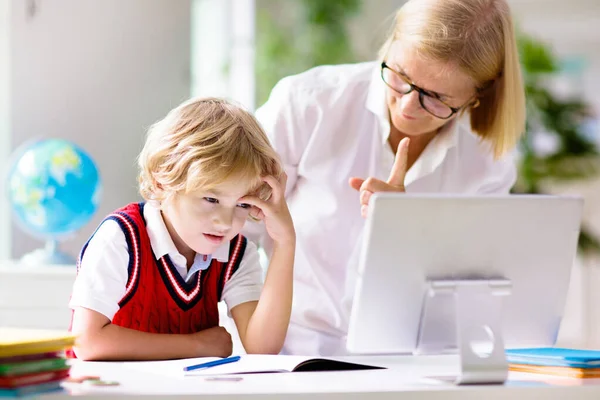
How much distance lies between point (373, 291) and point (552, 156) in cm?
486

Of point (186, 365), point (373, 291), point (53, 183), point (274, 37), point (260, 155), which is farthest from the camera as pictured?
point (274, 37)

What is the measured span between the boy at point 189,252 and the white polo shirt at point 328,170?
0.57 ft

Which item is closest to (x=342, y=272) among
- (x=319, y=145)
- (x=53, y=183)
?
(x=319, y=145)

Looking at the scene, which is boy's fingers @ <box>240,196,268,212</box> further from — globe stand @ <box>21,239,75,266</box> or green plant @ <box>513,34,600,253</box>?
green plant @ <box>513,34,600,253</box>

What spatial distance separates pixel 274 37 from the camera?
4.75 m

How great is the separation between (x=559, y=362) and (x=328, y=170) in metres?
0.78

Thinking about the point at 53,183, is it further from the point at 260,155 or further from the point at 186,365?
the point at 186,365

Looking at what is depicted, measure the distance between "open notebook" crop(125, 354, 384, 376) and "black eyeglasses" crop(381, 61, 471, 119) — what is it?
0.64 m

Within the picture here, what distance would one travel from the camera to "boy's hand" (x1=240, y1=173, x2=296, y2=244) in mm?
1632

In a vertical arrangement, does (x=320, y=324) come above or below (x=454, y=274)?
below

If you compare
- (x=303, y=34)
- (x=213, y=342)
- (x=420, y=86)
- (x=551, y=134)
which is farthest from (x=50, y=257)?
(x=551, y=134)

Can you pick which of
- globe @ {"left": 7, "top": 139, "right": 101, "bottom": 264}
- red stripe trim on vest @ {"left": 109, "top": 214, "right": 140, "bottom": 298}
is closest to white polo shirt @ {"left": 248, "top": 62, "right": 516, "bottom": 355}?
red stripe trim on vest @ {"left": 109, "top": 214, "right": 140, "bottom": 298}

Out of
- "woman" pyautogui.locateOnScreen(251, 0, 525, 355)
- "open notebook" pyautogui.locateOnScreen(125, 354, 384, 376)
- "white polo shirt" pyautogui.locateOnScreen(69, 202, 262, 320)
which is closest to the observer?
"open notebook" pyautogui.locateOnScreen(125, 354, 384, 376)

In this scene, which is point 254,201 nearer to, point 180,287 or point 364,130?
point 180,287
